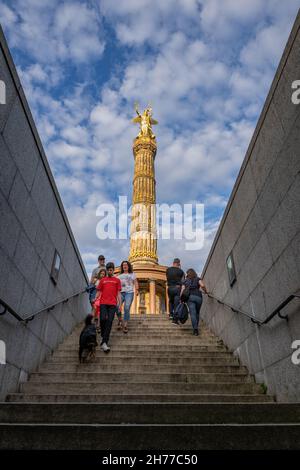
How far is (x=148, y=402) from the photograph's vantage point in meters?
3.44

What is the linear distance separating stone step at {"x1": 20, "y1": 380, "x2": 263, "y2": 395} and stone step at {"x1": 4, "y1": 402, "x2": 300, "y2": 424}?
4.30ft

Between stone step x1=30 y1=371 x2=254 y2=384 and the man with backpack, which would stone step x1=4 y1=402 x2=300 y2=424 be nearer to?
stone step x1=30 y1=371 x2=254 y2=384

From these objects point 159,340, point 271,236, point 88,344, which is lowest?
point 88,344

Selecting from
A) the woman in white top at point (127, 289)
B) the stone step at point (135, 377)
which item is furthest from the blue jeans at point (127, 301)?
the stone step at point (135, 377)

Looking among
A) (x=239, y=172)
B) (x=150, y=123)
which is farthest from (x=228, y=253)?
(x=150, y=123)

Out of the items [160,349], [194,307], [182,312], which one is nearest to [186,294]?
[194,307]

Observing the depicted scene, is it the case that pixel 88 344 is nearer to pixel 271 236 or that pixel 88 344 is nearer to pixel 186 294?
pixel 186 294

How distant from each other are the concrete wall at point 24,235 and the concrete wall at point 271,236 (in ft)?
11.2

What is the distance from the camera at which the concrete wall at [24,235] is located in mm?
4172

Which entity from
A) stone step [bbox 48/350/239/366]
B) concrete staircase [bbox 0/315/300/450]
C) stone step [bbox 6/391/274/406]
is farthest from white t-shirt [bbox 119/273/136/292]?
stone step [bbox 6/391/274/406]

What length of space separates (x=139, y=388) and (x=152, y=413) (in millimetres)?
1488

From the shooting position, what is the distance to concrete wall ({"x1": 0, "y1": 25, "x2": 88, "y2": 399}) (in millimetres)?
4172

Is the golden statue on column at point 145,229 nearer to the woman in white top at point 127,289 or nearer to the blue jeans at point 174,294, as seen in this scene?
the blue jeans at point 174,294
